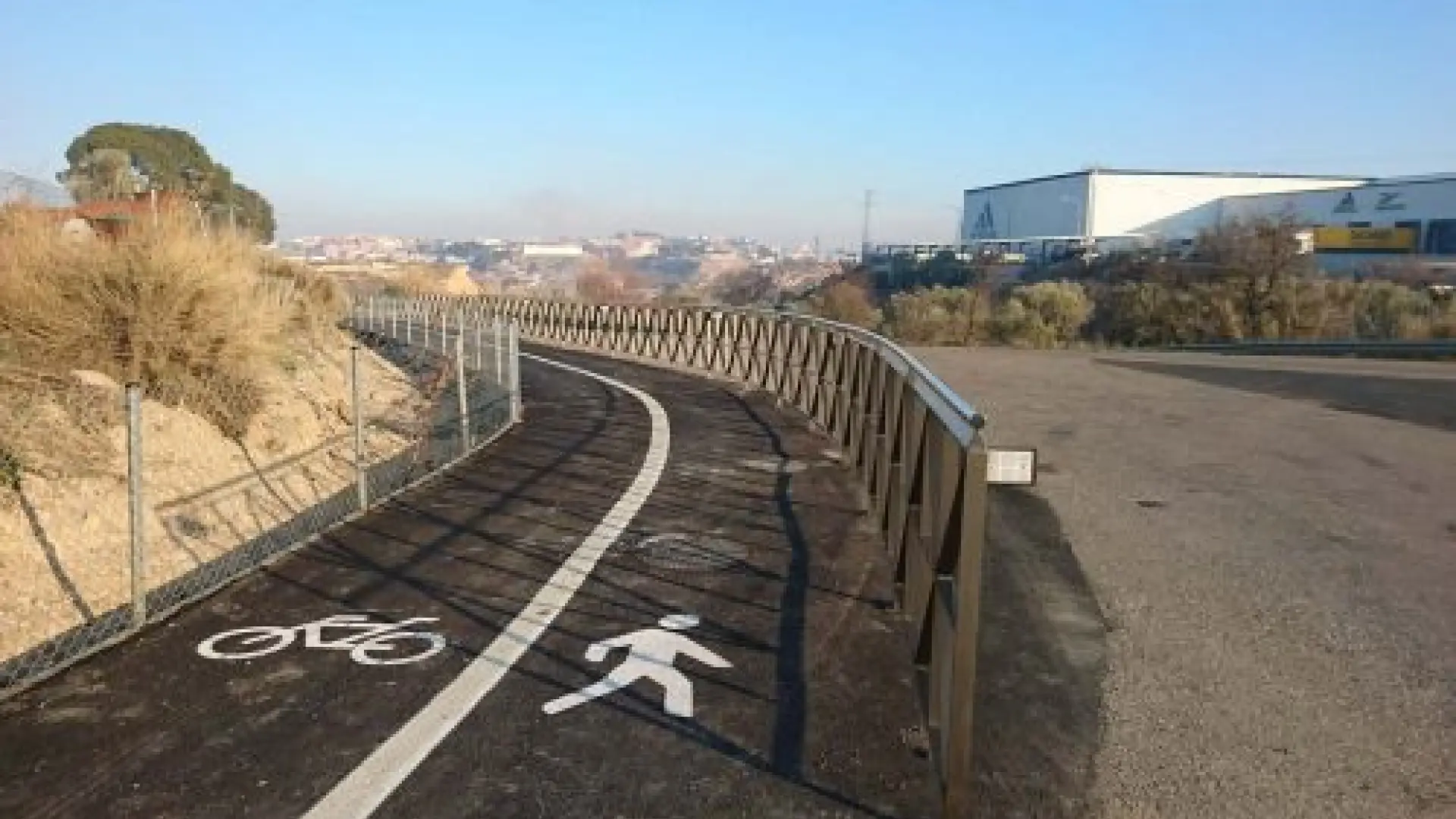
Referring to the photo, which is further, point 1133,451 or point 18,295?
point 1133,451

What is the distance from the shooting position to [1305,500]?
936cm

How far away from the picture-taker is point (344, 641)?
5480 millimetres

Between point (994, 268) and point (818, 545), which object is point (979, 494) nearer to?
point (818, 545)

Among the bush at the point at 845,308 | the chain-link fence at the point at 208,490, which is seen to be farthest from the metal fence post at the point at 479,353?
the bush at the point at 845,308

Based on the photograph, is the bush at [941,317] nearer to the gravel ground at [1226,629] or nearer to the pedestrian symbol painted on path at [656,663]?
the gravel ground at [1226,629]

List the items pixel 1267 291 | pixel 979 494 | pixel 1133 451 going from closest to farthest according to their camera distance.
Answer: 1. pixel 979 494
2. pixel 1133 451
3. pixel 1267 291

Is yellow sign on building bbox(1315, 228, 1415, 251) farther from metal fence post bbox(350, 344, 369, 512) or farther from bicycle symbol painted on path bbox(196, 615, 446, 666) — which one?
bicycle symbol painted on path bbox(196, 615, 446, 666)

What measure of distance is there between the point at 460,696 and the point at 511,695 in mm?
225

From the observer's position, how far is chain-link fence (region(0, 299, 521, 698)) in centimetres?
650

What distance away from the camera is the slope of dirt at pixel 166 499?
24.8ft

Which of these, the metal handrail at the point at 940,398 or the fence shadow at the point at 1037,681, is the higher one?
the metal handrail at the point at 940,398

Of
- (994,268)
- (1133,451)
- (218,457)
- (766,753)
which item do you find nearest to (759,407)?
(1133,451)

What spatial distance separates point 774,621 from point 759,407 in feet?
34.8

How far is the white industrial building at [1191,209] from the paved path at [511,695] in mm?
87886
